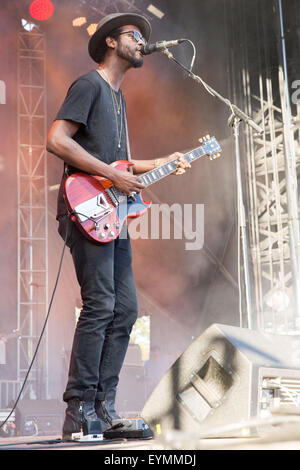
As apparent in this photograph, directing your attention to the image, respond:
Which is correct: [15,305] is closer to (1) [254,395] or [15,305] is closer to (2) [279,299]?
(2) [279,299]

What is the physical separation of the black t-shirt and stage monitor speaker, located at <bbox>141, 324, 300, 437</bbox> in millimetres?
876

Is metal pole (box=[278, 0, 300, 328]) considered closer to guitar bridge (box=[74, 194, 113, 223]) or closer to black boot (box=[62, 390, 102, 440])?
guitar bridge (box=[74, 194, 113, 223])

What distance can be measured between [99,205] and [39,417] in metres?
3.92

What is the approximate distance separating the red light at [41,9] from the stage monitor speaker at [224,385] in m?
6.44

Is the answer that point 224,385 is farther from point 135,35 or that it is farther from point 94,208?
point 135,35

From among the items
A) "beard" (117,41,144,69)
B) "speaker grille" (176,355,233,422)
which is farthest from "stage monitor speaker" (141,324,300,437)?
"beard" (117,41,144,69)

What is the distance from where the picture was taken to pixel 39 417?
5.75 meters

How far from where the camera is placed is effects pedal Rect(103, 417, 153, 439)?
6.48 feet

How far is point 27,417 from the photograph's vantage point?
5742mm

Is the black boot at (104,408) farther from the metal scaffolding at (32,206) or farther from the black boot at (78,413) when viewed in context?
the metal scaffolding at (32,206)

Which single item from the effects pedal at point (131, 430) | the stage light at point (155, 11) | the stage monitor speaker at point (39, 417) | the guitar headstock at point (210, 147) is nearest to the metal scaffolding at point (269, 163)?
the stage light at point (155, 11)

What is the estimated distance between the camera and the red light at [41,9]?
7432 millimetres

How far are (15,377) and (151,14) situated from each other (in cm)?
542
